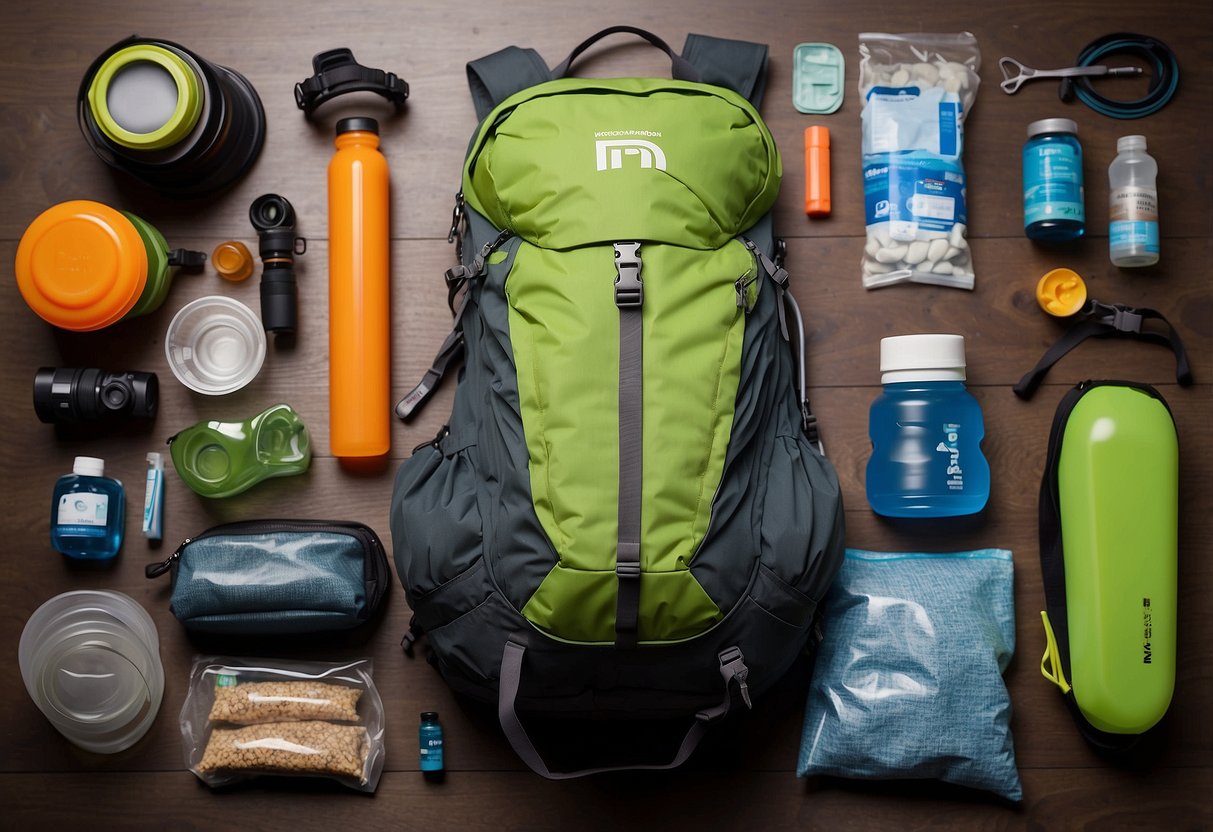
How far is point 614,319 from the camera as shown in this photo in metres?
0.97

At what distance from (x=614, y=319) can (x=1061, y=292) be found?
24.7 inches

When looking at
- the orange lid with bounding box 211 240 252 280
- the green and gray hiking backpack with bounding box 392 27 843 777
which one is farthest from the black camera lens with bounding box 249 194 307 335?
the green and gray hiking backpack with bounding box 392 27 843 777

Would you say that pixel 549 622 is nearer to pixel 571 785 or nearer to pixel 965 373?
pixel 571 785

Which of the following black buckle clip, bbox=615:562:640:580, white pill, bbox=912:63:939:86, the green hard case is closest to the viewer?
black buckle clip, bbox=615:562:640:580

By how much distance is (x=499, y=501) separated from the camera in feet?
3.31

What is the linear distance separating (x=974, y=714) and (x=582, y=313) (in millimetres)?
676

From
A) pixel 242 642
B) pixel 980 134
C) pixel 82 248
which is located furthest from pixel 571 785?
pixel 980 134

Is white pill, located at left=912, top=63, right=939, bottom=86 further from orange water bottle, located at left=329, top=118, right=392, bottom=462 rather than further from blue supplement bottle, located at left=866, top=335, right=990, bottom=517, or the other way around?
orange water bottle, located at left=329, top=118, right=392, bottom=462

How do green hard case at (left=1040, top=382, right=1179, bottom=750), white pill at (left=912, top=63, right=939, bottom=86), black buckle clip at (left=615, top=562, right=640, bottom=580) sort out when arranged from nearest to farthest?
black buckle clip at (left=615, top=562, right=640, bottom=580) → green hard case at (left=1040, top=382, right=1179, bottom=750) → white pill at (left=912, top=63, right=939, bottom=86)

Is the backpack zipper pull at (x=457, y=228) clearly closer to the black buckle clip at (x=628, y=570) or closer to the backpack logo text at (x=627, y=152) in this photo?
the backpack logo text at (x=627, y=152)

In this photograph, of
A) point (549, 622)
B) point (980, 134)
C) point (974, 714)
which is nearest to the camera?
point (549, 622)

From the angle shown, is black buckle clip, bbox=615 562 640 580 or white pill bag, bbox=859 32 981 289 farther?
white pill bag, bbox=859 32 981 289

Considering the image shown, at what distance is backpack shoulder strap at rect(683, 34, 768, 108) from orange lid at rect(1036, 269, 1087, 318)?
45 centimetres

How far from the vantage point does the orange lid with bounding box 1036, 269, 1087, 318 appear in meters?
1.18
